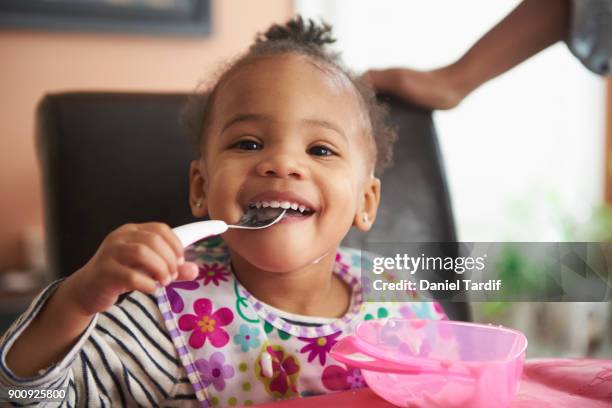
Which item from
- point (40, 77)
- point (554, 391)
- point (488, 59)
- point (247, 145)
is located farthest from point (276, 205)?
point (40, 77)

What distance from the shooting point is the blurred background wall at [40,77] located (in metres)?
2.15

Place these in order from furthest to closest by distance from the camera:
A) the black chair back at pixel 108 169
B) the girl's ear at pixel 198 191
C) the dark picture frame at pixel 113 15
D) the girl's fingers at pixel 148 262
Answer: the dark picture frame at pixel 113 15 < the black chair back at pixel 108 169 < the girl's ear at pixel 198 191 < the girl's fingers at pixel 148 262

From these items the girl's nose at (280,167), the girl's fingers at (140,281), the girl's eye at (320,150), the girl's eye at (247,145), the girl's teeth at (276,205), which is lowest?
the girl's fingers at (140,281)

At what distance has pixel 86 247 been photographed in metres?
1.04

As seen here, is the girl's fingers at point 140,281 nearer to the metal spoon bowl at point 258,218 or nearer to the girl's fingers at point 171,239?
the girl's fingers at point 171,239

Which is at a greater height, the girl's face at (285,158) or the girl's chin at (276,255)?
the girl's face at (285,158)

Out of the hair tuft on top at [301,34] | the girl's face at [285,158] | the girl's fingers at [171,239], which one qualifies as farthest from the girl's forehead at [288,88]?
the girl's fingers at [171,239]

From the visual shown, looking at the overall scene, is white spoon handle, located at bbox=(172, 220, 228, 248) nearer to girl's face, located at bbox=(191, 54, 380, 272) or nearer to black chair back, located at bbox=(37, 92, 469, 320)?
girl's face, located at bbox=(191, 54, 380, 272)

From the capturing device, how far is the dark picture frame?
6.97 ft

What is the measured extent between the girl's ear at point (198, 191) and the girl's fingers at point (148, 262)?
39 centimetres

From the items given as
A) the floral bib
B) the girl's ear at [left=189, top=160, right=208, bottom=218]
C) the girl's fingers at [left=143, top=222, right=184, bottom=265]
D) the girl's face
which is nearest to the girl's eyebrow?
the girl's face

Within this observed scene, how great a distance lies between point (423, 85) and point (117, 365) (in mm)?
804

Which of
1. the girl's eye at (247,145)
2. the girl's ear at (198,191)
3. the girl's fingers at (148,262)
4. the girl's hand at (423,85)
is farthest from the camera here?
the girl's hand at (423,85)

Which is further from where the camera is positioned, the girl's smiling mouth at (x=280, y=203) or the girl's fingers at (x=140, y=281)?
the girl's smiling mouth at (x=280, y=203)
